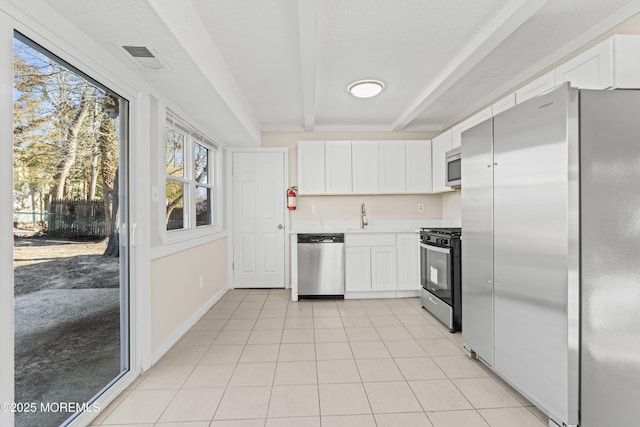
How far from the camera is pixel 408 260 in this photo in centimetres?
404

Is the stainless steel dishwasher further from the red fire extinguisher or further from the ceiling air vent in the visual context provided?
the ceiling air vent

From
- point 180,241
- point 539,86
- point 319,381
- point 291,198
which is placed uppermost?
point 539,86

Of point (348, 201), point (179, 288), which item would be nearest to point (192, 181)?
point (179, 288)

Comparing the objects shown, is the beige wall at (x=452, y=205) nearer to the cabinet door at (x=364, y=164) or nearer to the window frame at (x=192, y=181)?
the cabinet door at (x=364, y=164)

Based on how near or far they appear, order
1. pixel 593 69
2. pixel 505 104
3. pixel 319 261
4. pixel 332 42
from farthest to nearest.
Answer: pixel 319 261
pixel 505 104
pixel 332 42
pixel 593 69

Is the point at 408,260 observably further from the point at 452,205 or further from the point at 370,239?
the point at 452,205

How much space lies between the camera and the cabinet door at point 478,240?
2.08 meters

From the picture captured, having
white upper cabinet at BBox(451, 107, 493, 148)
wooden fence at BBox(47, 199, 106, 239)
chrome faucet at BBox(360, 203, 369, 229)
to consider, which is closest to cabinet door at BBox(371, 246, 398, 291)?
chrome faucet at BBox(360, 203, 369, 229)

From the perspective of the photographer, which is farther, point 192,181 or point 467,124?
point 192,181

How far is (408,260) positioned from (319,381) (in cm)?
233

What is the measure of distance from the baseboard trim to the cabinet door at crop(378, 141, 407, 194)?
2696 millimetres

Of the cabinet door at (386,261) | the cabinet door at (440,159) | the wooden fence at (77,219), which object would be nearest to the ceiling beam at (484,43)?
the cabinet door at (440,159)

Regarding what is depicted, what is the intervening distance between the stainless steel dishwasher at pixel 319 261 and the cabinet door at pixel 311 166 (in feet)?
2.54

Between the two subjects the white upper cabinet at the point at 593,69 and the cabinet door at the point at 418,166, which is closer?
the white upper cabinet at the point at 593,69
